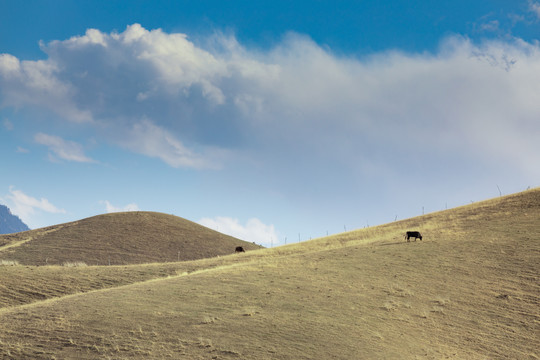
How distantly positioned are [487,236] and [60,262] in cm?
6461

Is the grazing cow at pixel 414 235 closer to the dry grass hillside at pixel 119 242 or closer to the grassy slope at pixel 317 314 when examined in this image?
the grassy slope at pixel 317 314

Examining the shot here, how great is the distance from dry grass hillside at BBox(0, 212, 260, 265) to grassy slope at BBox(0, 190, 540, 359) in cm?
5429

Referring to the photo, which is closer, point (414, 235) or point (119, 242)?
point (414, 235)

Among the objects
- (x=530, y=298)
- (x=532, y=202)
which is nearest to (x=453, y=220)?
(x=532, y=202)

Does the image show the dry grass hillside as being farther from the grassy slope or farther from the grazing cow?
the grassy slope

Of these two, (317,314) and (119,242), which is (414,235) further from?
(119,242)

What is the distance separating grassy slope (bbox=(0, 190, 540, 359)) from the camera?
18094 millimetres

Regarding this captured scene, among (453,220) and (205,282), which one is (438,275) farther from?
(453,220)

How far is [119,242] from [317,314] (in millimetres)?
74144

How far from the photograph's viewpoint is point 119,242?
88375 mm

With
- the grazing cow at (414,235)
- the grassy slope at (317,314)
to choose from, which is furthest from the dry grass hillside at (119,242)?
the grassy slope at (317,314)

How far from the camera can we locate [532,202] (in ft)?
168

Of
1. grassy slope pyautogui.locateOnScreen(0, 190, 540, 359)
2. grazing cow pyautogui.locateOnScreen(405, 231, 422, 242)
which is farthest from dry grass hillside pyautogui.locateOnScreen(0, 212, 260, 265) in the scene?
grassy slope pyautogui.locateOnScreen(0, 190, 540, 359)

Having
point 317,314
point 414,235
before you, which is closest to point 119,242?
point 414,235
